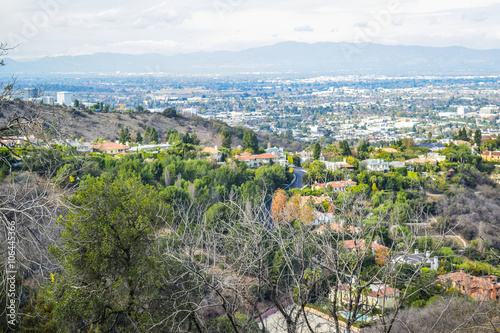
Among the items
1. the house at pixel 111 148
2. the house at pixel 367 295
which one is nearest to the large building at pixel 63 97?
the house at pixel 111 148

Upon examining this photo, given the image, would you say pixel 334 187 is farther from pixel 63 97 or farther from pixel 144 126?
pixel 63 97

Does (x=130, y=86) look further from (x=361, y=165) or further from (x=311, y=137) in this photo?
(x=361, y=165)

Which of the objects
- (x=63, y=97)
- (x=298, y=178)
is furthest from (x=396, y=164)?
(x=63, y=97)

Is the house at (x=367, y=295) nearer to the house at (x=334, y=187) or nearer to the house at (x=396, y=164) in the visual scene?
the house at (x=334, y=187)

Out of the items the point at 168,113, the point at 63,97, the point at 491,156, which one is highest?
the point at 63,97

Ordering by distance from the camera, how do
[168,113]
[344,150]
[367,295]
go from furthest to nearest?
[168,113] → [344,150] → [367,295]

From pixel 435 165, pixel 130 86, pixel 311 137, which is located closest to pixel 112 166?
pixel 435 165
